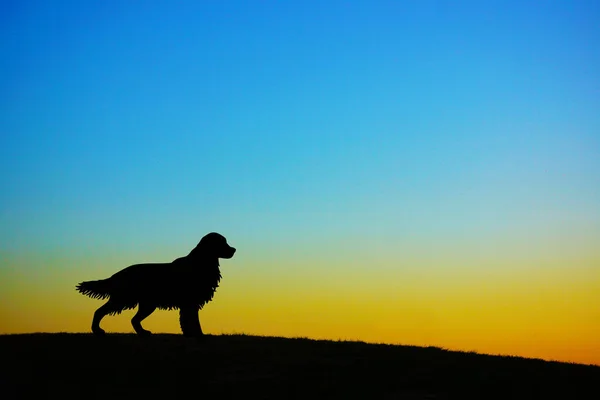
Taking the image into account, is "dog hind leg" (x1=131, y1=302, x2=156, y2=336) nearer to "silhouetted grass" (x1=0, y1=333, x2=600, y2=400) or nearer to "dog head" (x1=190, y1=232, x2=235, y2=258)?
"silhouetted grass" (x1=0, y1=333, x2=600, y2=400)

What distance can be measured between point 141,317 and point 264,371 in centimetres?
503

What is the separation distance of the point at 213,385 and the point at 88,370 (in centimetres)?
341

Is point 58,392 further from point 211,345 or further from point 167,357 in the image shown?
point 211,345

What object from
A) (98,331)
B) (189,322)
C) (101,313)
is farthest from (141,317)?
(189,322)

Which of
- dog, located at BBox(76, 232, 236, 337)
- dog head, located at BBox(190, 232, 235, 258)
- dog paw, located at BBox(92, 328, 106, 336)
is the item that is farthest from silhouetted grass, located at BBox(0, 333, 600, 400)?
dog head, located at BBox(190, 232, 235, 258)

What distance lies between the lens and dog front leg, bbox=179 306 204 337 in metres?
19.3

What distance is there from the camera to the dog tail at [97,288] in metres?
19.3

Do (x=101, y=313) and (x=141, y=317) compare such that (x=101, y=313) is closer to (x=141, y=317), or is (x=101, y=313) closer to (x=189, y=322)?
(x=141, y=317)

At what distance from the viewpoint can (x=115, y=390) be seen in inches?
587

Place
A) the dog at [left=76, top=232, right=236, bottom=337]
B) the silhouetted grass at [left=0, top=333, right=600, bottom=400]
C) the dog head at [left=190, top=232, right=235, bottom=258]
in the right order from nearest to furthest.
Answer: the silhouetted grass at [left=0, top=333, right=600, bottom=400], the dog at [left=76, top=232, right=236, bottom=337], the dog head at [left=190, top=232, right=235, bottom=258]

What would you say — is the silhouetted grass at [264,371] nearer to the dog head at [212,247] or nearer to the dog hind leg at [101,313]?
the dog hind leg at [101,313]

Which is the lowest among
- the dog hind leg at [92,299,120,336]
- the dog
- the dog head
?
the dog hind leg at [92,299,120,336]

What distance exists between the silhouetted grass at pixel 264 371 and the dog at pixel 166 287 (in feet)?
2.07

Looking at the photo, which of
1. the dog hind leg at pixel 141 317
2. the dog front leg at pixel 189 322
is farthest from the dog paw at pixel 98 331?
the dog front leg at pixel 189 322
